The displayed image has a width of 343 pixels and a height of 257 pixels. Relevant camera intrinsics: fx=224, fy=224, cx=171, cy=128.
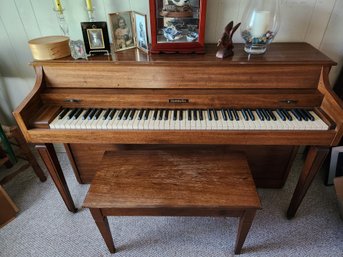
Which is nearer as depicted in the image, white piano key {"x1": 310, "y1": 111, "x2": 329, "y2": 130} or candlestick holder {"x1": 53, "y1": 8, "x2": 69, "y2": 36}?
white piano key {"x1": 310, "y1": 111, "x2": 329, "y2": 130}

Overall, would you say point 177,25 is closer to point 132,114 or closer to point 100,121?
point 132,114

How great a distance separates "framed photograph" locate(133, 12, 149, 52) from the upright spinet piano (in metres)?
0.09

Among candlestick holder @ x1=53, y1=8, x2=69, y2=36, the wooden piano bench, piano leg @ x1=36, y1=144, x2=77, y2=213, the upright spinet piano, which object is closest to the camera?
the wooden piano bench

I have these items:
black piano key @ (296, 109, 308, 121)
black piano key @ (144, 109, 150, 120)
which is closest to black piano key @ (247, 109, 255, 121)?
black piano key @ (296, 109, 308, 121)

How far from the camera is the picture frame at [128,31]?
1.21 metres

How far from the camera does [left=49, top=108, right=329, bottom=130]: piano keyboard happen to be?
1093 mm

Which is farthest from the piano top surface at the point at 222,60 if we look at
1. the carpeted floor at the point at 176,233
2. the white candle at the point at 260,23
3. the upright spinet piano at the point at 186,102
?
the carpeted floor at the point at 176,233

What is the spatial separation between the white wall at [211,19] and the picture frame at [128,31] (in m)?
0.20

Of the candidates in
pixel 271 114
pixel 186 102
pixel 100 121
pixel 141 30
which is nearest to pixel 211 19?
pixel 141 30

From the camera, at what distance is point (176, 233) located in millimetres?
1403

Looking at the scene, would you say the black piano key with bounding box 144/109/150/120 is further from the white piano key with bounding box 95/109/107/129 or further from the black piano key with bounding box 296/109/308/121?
the black piano key with bounding box 296/109/308/121

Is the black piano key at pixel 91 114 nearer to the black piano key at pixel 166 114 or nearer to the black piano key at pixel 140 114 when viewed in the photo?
the black piano key at pixel 140 114

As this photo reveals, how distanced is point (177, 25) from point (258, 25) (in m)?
0.43

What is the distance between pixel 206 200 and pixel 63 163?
1464 millimetres
